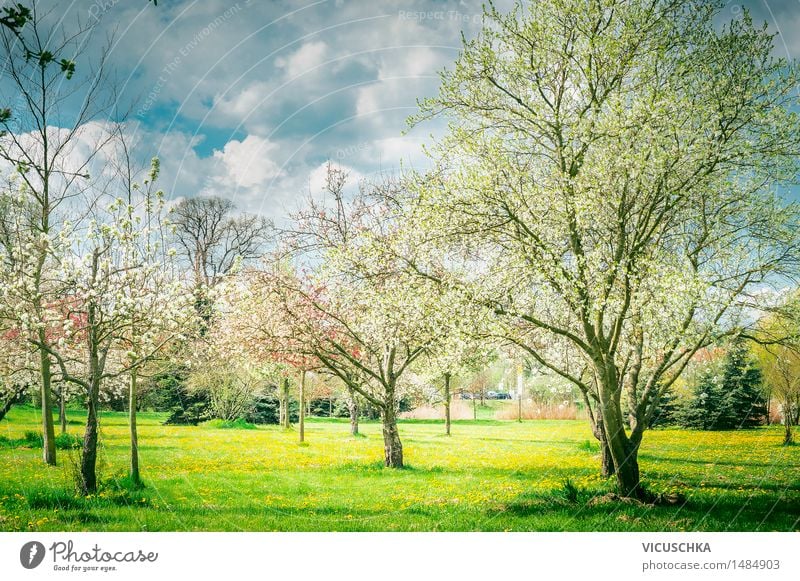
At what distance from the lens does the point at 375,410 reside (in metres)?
10.6

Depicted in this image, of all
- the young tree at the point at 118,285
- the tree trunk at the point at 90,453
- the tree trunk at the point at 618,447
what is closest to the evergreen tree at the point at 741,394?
the tree trunk at the point at 618,447

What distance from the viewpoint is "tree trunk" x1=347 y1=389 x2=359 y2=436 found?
1077cm

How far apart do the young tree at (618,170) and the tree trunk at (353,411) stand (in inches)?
175

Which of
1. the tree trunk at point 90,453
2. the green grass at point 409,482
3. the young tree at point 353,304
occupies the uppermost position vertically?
the young tree at point 353,304

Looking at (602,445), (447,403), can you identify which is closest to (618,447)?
(602,445)

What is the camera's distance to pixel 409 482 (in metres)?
8.77

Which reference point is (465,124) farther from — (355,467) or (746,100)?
(355,467)

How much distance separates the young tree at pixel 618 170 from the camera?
273 inches

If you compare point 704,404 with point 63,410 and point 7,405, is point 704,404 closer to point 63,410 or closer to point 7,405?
point 63,410

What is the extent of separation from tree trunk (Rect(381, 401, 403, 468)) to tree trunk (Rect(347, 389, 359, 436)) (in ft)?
3.02

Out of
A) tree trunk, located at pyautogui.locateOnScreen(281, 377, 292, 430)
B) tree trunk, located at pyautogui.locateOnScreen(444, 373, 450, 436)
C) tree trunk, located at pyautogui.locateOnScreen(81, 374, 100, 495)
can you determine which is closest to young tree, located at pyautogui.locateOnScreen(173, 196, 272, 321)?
tree trunk, located at pyautogui.locateOnScreen(81, 374, 100, 495)

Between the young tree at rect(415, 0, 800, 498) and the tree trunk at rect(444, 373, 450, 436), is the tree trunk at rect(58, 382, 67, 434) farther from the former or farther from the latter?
the young tree at rect(415, 0, 800, 498)

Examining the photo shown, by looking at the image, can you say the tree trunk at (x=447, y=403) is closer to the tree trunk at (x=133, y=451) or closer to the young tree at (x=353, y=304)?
the young tree at (x=353, y=304)
